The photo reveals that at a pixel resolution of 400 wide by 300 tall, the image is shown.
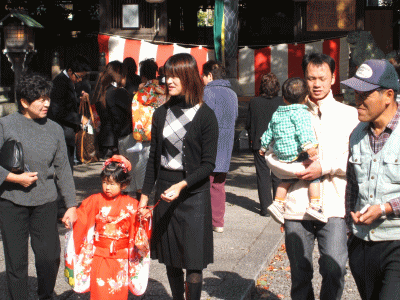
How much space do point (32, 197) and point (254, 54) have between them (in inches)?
394

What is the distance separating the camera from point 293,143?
3.85 metres

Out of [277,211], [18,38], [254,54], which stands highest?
[18,38]

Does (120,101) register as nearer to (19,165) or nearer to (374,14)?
(19,165)

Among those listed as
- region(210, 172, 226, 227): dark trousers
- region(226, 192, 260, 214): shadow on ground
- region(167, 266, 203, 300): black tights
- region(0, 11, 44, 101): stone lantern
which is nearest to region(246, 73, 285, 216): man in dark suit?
region(226, 192, 260, 214): shadow on ground

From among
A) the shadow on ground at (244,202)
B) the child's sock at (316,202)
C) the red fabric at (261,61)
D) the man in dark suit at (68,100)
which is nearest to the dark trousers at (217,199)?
the shadow on ground at (244,202)

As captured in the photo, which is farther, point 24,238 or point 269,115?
point 269,115

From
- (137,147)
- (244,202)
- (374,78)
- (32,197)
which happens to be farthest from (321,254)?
(244,202)

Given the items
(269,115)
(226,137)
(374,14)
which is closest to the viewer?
(226,137)

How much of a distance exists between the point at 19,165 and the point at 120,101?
10.8 ft

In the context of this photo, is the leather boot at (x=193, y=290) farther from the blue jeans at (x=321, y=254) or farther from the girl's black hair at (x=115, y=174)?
the girl's black hair at (x=115, y=174)

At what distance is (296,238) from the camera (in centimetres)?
391

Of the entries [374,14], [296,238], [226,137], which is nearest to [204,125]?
[296,238]

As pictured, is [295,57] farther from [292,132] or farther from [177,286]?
[177,286]

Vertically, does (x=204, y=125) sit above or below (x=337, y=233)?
above
